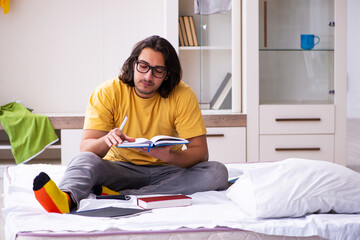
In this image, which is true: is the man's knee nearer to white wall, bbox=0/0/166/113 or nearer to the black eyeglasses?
the black eyeglasses

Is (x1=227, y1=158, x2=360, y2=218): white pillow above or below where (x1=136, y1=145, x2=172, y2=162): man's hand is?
below

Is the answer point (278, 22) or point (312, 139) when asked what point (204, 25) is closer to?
point (278, 22)

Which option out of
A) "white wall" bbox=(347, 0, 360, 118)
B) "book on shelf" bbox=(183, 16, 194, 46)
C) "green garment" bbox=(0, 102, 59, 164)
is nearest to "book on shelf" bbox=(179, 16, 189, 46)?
"book on shelf" bbox=(183, 16, 194, 46)

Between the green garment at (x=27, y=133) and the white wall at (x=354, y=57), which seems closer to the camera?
the green garment at (x=27, y=133)

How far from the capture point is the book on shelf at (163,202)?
6.07 ft

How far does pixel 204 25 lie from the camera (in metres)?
3.89

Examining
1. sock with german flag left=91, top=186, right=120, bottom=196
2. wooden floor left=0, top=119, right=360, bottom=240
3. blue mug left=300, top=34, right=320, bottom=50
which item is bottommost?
wooden floor left=0, top=119, right=360, bottom=240

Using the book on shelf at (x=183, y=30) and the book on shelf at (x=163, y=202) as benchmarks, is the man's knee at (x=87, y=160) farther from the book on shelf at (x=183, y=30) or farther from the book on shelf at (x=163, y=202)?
the book on shelf at (x=183, y=30)

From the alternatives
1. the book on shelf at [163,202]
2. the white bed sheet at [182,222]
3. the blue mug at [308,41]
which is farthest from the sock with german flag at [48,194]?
the blue mug at [308,41]

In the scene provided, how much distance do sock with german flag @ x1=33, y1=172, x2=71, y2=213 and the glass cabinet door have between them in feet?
7.90

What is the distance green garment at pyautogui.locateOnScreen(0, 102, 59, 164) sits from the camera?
369 cm

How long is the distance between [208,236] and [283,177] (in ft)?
1.23

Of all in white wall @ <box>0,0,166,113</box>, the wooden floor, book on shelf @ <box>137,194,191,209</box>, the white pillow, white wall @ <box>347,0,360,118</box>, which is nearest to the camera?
the white pillow

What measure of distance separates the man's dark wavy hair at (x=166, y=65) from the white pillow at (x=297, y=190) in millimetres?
688
